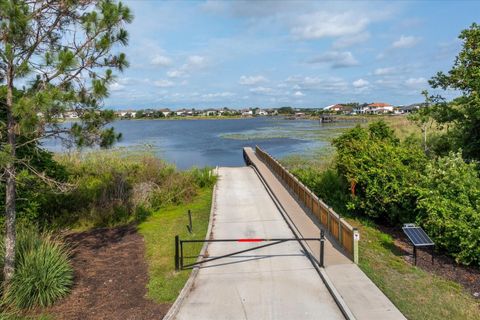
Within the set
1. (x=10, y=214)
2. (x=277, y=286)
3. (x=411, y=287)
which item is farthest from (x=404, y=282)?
(x=10, y=214)

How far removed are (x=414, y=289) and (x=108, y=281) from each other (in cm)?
689

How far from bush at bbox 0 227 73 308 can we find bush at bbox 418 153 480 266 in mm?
9286

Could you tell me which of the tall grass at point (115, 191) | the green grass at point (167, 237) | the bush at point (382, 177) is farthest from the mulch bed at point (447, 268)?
the tall grass at point (115, 191)

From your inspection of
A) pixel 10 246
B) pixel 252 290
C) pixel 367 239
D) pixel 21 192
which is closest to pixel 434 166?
pixel 367 239

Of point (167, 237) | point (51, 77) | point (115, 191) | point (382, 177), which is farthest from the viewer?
point (115, 191)

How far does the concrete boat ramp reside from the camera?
713 centimetres

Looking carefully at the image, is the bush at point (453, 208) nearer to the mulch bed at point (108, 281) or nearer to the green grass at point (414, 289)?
the green grass at point (414, 289)

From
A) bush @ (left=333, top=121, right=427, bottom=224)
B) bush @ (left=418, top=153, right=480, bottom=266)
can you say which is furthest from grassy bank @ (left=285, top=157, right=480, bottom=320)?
bush @ (left=333, top=121, right=427, bottom=224)

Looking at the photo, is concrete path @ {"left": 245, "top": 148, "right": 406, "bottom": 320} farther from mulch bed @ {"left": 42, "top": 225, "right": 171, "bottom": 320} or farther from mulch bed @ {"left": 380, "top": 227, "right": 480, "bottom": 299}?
mulch bed @ {"left": 42, "top": 225, "right": 171, "bottom": 320}

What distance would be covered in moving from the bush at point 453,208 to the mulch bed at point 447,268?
224 mm

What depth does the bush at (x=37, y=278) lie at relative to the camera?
7.37 m

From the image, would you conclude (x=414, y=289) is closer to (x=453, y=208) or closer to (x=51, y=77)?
(x=453, y=208)

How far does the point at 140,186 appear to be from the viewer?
16.8m

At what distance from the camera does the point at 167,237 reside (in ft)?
40.0
